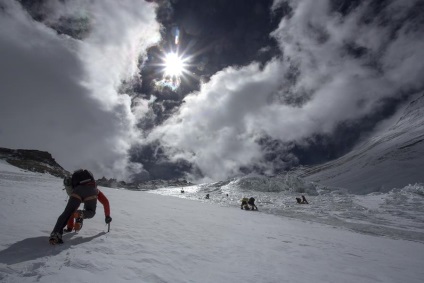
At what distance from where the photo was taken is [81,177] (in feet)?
21.6

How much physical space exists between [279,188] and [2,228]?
5192 centimetres

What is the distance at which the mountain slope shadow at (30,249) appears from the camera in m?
4.01

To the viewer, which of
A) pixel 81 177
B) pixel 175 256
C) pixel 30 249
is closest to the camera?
pixel 30 249

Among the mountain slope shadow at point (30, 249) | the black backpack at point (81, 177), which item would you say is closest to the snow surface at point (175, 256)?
the mountain slope shadow at point (30, 249)

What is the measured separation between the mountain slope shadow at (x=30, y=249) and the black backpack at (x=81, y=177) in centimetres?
148

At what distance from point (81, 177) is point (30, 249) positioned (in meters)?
2.26

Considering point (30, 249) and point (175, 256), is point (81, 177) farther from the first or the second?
point (175, 256)

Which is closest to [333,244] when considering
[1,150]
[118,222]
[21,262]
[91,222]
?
[118,222]

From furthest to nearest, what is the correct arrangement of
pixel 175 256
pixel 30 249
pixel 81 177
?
1. pixel 81 177
2. pixel 175 256
3. pixel 30 249

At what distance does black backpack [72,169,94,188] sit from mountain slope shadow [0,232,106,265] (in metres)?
1.48


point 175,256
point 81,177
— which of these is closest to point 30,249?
point 81,177

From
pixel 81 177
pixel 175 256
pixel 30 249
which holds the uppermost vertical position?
pixel 81 177

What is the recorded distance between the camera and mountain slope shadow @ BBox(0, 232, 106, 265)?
401 cm

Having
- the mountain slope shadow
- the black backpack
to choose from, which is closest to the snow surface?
the mountain slope shadow
